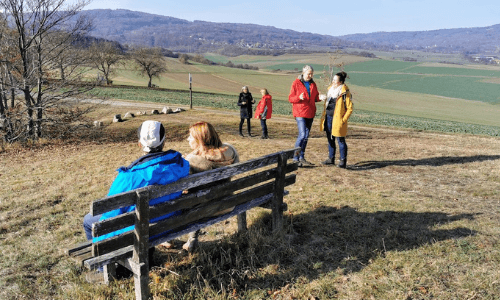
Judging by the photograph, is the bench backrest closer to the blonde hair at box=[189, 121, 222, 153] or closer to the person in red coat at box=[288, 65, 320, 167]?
the blonde hair at box=[189, 121, 222, 153]

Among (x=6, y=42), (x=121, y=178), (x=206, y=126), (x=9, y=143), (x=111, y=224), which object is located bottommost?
(x=9, y=143)

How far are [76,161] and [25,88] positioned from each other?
5.08m

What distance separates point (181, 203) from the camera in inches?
134

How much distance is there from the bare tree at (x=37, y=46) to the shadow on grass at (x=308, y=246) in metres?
12.3

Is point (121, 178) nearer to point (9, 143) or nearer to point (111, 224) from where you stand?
point (111, 224)

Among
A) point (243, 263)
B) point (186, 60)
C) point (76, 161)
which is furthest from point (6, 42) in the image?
point (186, 60)

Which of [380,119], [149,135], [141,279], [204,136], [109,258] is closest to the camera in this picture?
[109,258]

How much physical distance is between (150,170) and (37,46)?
42.6 feet

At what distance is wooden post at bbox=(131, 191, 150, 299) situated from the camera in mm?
3041

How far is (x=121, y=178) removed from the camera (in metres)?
3.34

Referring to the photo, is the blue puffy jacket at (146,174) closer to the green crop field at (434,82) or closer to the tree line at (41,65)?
the tree line at (41,65)

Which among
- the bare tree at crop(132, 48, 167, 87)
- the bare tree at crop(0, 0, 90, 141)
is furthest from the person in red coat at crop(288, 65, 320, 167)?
the bare tree at crop(132, 48, 167, 87)

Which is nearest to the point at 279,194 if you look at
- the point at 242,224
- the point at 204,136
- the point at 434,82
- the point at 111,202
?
the point at 242,224

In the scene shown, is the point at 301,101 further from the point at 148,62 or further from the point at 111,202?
the point at 148,62
